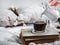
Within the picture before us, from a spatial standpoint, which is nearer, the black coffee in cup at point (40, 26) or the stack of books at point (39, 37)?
the stack of books at point (39, 37)

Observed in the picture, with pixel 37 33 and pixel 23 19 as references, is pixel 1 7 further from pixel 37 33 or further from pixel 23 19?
pixel 37 33

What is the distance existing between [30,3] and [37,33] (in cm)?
149

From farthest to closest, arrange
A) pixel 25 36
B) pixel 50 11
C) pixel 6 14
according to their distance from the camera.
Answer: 1. pixel 50 11
2. pixel 6 14
3. pixel 25 36

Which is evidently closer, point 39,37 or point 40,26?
point 39,37

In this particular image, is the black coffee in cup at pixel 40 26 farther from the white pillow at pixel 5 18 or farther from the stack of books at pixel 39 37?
the white pillow at pixel 5 18

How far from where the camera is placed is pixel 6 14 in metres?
2.58

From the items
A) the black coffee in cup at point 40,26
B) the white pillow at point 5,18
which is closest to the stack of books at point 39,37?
the black coffee in cup at point 40,26

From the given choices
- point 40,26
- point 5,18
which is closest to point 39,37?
point 40,26

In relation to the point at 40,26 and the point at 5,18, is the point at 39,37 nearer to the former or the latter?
the point at 40,26

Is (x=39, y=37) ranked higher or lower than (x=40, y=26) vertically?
lower

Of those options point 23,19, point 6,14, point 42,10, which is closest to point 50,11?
point 42,10

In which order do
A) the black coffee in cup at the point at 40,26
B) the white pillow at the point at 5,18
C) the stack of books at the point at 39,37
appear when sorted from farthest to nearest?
1. the white pillow at the point at 5,18
2. the black coffee in cup at the point at 40,26
3. the stack of books at the point at 39,37

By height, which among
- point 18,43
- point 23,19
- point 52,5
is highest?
point 52,5

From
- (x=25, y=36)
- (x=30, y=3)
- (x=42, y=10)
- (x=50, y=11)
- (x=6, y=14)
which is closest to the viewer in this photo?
(x=25, y=36)
